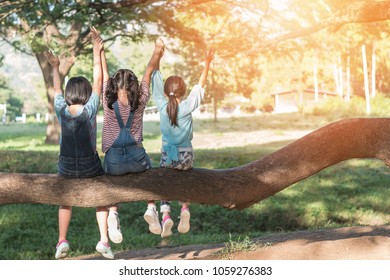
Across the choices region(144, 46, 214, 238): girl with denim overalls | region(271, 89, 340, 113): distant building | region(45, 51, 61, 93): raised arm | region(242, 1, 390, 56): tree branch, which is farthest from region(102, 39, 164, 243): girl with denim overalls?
region(271, 89, 340, 113): distant building

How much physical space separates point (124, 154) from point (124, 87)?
624mm

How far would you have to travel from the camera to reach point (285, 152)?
755cm

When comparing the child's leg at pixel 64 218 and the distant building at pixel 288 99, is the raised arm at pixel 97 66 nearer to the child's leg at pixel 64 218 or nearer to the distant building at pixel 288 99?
the child's leg at pixel 64 218

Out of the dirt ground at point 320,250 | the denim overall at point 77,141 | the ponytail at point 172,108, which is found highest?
the ponytail at point 172,108

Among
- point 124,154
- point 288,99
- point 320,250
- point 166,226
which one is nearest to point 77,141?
point 124,154

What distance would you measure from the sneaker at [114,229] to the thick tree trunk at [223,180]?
0.15 metres

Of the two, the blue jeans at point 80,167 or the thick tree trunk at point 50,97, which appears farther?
the thick tree trunk at point 50,97

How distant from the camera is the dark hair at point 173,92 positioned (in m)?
6.88

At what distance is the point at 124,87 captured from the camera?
6.66 m

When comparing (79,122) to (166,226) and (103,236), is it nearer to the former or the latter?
(103,236)

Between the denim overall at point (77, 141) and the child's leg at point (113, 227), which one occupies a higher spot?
the denim overall at point (77, 141)

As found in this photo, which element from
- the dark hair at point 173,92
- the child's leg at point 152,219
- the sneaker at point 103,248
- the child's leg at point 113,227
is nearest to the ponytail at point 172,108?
the dark hair at point 173,92

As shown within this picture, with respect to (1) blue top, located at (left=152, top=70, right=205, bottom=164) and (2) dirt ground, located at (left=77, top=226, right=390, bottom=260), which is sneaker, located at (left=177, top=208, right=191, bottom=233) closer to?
(1) blue top, located at (left=152, top=70, right=205, bottom=164)
